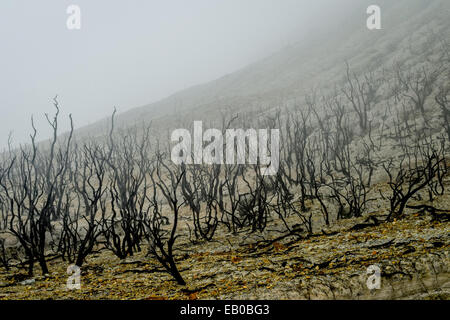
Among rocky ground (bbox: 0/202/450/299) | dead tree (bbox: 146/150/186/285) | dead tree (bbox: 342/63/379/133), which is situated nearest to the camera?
rocky ground (bbox: 0/202/450/299)

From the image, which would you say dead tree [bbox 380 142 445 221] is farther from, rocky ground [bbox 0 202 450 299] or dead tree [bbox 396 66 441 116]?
dead tree [bbox 396 66 441 116]

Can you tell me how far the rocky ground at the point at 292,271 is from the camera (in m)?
2.04

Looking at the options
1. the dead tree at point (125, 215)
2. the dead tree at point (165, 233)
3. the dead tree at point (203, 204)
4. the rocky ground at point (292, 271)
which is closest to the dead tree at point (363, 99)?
the dead tree at point (203, 204)

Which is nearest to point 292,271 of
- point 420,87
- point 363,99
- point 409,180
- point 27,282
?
point 27,282

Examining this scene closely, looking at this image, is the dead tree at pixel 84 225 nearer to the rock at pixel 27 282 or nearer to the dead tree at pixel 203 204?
the rock at pixel 27 282

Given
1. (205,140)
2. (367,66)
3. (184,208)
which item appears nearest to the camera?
(184,208)

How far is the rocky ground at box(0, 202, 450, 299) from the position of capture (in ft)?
6.68

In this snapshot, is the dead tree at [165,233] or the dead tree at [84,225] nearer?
the dead tree at [165,233]

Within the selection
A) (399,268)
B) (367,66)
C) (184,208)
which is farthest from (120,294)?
(367,66)

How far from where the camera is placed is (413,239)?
8.89 feet

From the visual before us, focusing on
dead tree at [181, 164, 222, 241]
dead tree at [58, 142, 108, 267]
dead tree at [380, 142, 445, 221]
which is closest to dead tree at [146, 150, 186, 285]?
dead tree at [181, 164, 222, 241]

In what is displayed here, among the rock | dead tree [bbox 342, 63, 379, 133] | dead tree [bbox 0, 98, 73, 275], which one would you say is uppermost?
dead tree [bbox 342, 63, 379, 133]

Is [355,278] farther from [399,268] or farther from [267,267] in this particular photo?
[267,267]

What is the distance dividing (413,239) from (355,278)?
1076 millimetres
